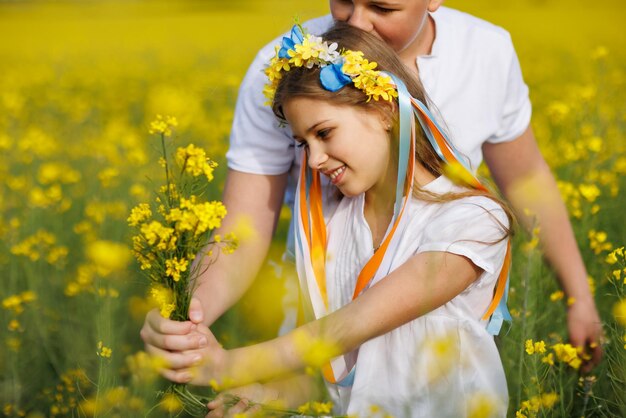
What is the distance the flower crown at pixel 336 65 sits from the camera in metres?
1.67

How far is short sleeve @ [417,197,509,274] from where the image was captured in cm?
166

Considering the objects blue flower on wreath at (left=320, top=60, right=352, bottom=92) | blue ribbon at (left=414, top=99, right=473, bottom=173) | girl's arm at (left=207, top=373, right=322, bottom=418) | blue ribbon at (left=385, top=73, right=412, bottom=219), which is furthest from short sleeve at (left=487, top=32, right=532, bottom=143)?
girl's arm at (left=207, top=373, right=322, bottom=418)

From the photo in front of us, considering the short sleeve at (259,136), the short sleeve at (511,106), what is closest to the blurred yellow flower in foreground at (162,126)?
the short sleeve at (259,136)

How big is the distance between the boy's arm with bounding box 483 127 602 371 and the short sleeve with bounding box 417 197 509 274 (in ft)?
1.29

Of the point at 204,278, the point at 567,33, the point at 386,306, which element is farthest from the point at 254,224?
the point at 567,33

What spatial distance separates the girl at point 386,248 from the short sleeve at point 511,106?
0.43 m

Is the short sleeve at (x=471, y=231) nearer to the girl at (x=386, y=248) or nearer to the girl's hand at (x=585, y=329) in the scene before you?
the girl at (x=386, y=248)

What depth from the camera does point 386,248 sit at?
1.76 metres

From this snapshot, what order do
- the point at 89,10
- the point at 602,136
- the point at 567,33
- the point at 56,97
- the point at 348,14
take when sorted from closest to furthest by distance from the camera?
the point at 348,14 → the point at 602,136 → the point at 56,97 → the point at 567,33 → the point at 89,10

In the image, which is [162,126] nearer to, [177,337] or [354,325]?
[177,337]

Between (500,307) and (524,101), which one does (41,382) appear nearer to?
(500,307)

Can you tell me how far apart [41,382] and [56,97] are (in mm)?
3354

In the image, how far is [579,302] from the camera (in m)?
2.10

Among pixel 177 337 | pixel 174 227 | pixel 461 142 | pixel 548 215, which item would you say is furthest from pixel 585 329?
pixel 174 227
